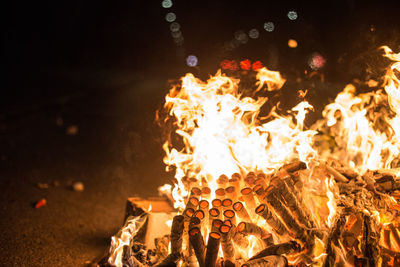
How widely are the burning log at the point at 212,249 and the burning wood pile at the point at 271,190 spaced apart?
1cm

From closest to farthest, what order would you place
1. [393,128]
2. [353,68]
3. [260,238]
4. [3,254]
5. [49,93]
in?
[260,238] < [3,254] < [393,128] < [353,68] < [49,93]

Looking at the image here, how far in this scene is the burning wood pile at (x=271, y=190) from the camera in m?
3.05

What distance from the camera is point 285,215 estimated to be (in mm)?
3211

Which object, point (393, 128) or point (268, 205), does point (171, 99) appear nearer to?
point (268, 205)

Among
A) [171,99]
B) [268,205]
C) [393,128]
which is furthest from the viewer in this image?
[171,99]

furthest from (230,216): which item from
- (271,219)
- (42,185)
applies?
(42,185)

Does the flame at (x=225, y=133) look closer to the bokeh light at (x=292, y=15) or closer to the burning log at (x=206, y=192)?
the burning log at (x=206, y=192)

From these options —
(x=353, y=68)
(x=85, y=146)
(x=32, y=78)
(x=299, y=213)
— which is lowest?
(x=299, y=213)

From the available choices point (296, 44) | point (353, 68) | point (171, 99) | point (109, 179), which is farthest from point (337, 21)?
point (109, 179)

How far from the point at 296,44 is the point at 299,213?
12.3 ft

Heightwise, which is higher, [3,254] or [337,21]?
[337,21]

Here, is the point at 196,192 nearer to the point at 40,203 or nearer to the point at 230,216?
the point at 230,216

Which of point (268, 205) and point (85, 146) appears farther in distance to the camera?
point (85, 146)

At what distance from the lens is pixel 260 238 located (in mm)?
3199
